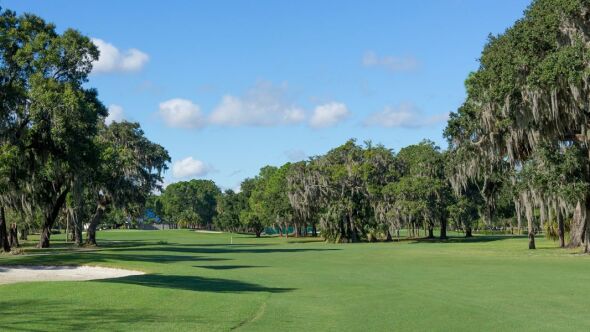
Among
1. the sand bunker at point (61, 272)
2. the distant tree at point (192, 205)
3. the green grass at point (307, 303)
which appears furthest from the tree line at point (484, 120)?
the distant tree at point (192, 205)

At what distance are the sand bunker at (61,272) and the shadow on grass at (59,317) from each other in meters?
9.87

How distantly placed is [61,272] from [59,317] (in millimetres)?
14940

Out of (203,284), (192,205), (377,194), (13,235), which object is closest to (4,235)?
(13,235)

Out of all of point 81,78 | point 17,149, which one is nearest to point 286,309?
point 17,149

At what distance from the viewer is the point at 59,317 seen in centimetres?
1080

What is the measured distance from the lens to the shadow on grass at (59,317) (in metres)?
10.0

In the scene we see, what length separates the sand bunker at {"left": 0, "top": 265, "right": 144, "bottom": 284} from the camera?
22.1 meters

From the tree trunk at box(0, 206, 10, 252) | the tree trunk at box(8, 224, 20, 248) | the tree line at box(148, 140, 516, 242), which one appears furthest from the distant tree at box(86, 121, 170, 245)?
the tree line at box(148, 140, 516, 242)

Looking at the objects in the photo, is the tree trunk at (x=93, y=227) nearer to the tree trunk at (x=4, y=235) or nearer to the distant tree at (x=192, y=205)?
the tree trunk at (x=4, y=235)

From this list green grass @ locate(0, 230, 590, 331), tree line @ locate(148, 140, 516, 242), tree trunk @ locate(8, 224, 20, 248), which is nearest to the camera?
green grass @ locate(0, 230, 590, 331)

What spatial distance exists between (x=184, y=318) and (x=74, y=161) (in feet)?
76.6

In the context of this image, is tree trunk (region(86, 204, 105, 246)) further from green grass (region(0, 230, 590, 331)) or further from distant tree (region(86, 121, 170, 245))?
green grass (region(0, 230, 590, 331))

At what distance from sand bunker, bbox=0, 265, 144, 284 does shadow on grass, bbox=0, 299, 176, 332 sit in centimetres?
987

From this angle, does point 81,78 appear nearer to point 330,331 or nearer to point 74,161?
point 74,161
